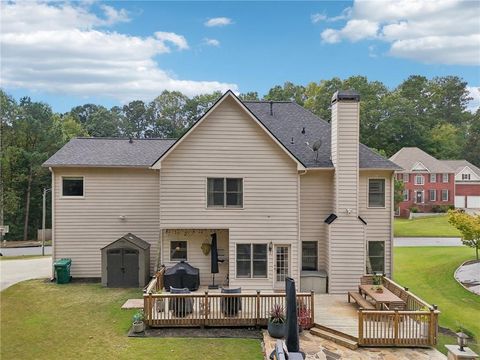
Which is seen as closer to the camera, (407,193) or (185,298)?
(185,298)

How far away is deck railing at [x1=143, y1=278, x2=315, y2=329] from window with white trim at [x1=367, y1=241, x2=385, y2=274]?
5.74 meters

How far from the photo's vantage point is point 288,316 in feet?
29.2

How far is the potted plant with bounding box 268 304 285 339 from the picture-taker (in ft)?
33.7

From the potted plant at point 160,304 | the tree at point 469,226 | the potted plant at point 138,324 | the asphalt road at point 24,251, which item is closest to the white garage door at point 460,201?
the tree at point 469,226

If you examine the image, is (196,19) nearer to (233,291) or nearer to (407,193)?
(233,291)

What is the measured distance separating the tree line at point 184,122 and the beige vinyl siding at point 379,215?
31.5 m

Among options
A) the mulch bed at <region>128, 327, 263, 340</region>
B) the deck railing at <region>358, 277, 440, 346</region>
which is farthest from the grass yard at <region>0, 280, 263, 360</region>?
the deck railing at <region>358, 277, 440, 346</region>

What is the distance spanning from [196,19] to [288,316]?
16368 mm

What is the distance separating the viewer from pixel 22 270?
19.2 metres

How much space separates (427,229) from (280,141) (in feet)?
86.4

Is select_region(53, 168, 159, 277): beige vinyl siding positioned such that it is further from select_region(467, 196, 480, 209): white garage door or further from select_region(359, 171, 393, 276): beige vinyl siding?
select_region(467, 196, 480, 209): white garage door

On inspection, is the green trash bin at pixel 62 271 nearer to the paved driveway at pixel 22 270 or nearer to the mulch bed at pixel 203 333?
the paved driveway at pixel 22 270

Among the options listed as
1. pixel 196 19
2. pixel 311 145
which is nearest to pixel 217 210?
pixel 311 145

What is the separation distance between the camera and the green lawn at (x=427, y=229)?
3250cm
